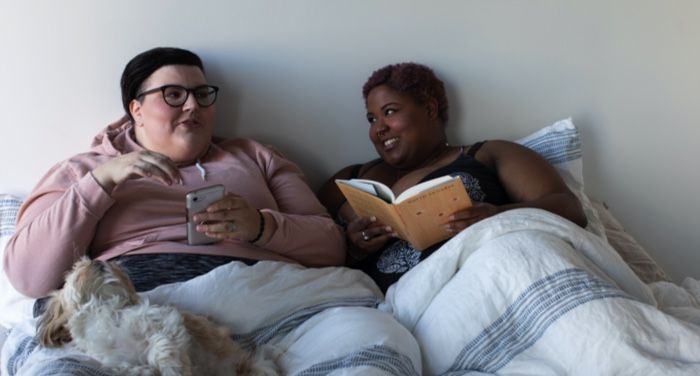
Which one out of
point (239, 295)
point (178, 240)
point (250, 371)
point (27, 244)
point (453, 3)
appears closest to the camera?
point (250, 371)

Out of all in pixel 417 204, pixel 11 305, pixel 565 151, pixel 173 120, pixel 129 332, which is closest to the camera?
pixel 129 332

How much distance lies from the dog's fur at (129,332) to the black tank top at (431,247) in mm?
571

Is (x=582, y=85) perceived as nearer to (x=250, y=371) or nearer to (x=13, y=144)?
(x=250, y=371)

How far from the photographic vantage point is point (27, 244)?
1.34 metres

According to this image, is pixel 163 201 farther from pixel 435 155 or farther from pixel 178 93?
pixel 435 155

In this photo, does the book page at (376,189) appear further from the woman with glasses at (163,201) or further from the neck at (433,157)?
the neck at (433,157)

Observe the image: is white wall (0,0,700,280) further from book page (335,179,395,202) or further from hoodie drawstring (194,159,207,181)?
book page (335,179,395,202)

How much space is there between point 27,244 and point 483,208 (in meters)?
1.07

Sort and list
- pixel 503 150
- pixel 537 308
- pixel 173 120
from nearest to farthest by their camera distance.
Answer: pixel 537 308 < pixel 173 120 < pixel 503 150

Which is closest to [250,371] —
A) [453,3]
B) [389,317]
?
[389,317]

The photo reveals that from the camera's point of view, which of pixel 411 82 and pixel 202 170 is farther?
pixel 411 82

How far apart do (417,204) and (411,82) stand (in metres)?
0.55

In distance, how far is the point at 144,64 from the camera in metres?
1.61

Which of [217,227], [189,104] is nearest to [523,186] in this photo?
[217,227]
